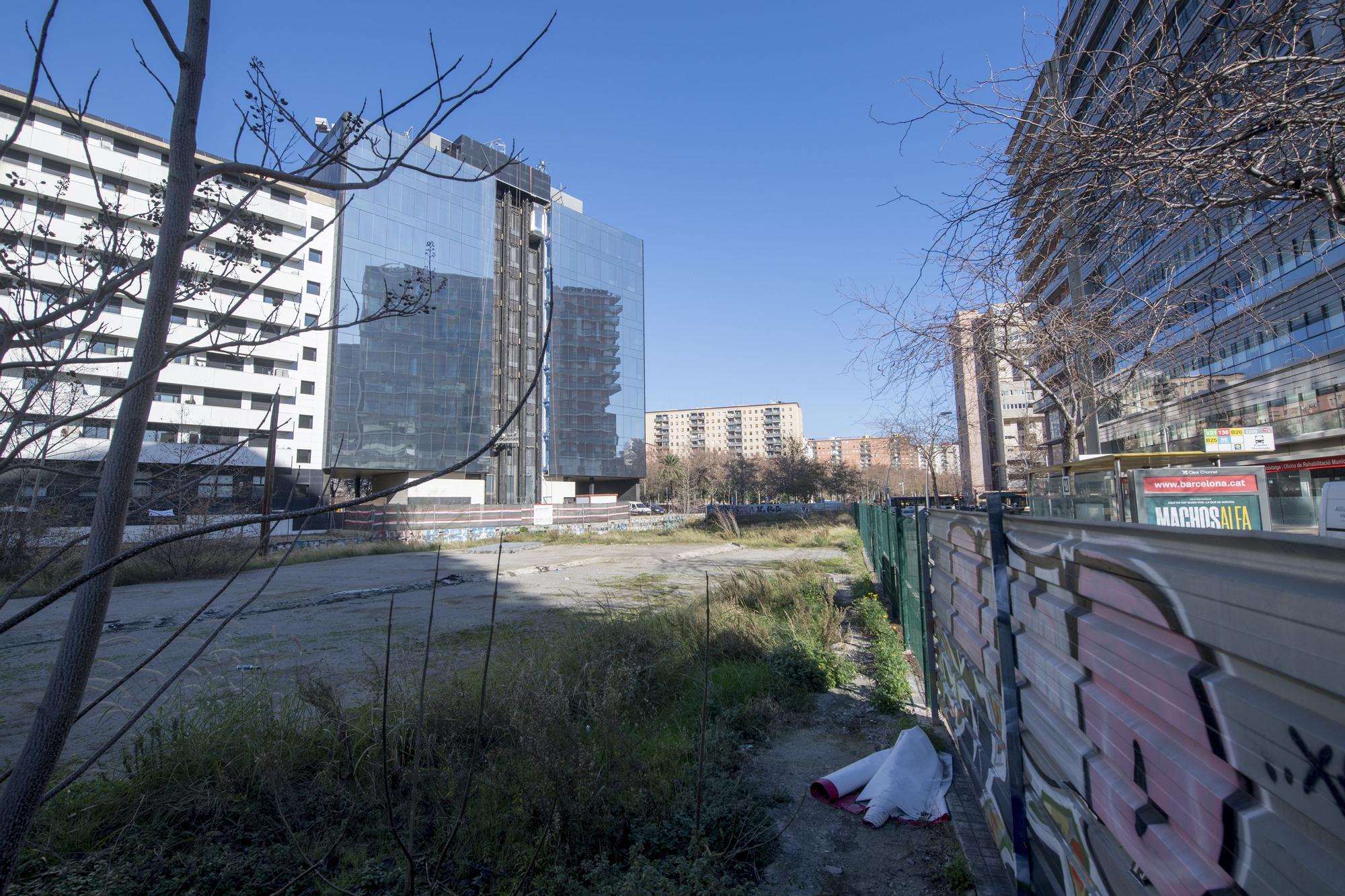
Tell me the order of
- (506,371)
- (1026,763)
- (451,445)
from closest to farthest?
1. (1026,763)
2. (451,445)
3. (506,371)

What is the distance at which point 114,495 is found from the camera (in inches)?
47.4

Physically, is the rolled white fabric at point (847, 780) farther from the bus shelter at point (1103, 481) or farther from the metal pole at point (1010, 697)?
the bus shelter at point (1103, 481)

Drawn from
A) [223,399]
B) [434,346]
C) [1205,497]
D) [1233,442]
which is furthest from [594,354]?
[1205,497]

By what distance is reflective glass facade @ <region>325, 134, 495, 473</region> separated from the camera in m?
46.6

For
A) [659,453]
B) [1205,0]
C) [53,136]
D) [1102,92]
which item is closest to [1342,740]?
[1102,92]

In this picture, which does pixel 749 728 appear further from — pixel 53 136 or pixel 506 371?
pixel 506 371

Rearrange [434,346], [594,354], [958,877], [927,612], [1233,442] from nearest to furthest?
1. [958,877]
2. [927,612]
3. [1233,442]
4. [434,346]
5. [594,354]

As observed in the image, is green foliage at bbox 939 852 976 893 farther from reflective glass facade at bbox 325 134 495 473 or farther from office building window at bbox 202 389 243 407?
office building window at bbox 202 389 243 407

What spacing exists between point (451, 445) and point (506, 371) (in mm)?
9556

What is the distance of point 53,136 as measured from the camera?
34219 mm

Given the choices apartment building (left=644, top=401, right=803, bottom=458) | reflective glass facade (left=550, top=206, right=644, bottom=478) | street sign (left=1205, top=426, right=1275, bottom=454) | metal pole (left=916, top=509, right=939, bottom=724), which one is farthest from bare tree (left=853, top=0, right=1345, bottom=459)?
apartment building (left=644, top=401, right=803, bottom=458)

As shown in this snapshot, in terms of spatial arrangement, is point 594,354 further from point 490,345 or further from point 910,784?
point 910,784

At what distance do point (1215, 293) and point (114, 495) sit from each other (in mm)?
6005

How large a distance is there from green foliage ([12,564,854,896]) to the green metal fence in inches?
62.5
